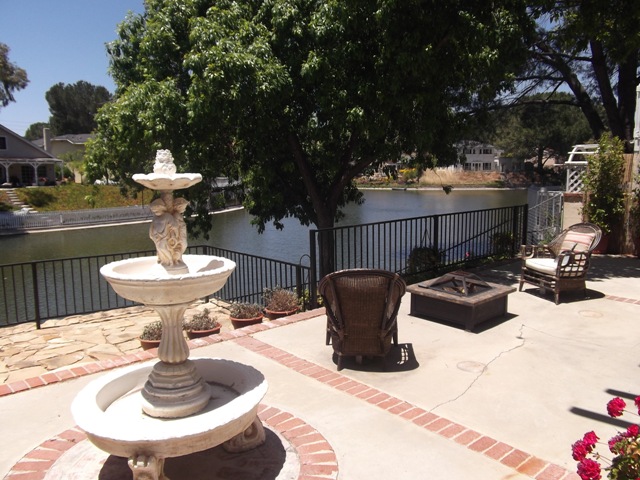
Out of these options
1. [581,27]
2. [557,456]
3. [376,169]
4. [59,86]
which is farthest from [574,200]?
[59,86]

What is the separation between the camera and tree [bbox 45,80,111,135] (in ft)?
229

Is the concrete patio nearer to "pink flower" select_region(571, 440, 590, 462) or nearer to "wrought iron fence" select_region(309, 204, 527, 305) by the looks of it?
"pink flower" select_region(571, 440, 590, 462)

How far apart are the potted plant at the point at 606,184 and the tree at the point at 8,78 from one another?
43742 millimetres

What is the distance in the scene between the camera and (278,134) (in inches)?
356

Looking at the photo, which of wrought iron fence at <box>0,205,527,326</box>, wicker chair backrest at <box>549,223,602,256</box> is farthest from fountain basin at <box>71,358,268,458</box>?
wicker chair backrest at <box>549,223,602,256</box>

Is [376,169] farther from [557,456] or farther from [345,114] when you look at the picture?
[557,456]

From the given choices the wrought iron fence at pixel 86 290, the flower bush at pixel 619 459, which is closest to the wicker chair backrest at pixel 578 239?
the wrought iron fence at pixel 86 290

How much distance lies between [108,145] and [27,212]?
2692cm

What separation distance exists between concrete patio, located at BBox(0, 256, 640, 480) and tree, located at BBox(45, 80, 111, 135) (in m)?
73.0

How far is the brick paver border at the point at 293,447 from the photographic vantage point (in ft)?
9.75

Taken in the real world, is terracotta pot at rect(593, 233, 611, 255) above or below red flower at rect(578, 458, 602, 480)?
below

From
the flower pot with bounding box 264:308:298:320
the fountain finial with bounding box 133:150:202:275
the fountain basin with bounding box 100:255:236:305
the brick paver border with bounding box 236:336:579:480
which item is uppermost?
the fountain finial with bounding box 133:150:202:275

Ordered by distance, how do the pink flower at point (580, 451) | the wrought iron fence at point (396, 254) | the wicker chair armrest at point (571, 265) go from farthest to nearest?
1. the wrought iron fence at point (396, 254)
2. the wicker chair armrest at point (571, 265)
3. the pink flower at point (580, 451)

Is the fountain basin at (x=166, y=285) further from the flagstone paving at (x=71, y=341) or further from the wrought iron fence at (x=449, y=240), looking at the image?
the wrought iron fence at (x=449, y=240)
